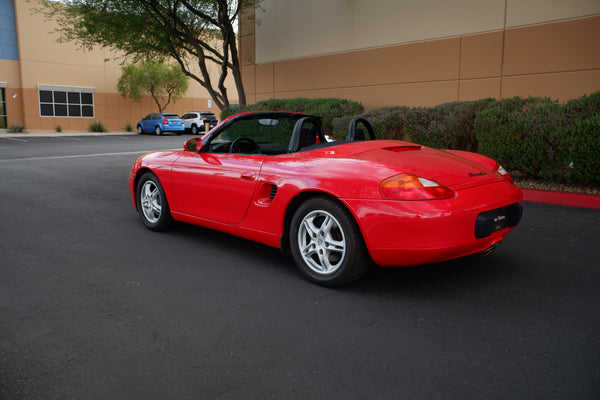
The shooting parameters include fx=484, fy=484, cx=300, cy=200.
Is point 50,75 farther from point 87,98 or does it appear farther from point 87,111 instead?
point 87,111

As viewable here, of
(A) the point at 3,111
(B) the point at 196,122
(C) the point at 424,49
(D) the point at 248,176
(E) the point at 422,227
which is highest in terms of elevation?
(C) the point at 424,49

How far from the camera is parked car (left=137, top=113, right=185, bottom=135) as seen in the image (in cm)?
3338

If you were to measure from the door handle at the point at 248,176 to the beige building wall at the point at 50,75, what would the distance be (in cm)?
3566

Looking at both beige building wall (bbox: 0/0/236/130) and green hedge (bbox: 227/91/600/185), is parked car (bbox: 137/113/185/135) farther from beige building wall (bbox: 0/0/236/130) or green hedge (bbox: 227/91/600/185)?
green hedge (bbox: 227/91/600/185)

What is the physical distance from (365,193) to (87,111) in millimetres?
40109

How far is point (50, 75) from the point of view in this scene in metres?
36.3

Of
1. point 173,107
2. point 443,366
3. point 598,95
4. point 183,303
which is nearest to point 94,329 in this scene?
point 183,303

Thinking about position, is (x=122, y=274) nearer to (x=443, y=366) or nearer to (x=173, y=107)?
(x=443, y=366)

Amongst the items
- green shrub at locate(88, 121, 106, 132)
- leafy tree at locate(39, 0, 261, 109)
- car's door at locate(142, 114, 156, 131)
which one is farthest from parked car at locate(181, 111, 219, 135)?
leafy tree at locate(39, 0, 261, 109)

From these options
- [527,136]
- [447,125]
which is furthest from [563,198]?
[447,125]

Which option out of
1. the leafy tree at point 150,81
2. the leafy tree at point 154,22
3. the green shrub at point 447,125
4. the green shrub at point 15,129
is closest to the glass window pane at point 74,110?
the leafy tree at point 150,81

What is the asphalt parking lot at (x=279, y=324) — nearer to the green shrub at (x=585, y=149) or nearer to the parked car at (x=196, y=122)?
the green shrub at (x=585, y=149)

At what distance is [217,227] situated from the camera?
15.1ft

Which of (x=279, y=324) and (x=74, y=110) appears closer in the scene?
(x=279, y=324)
